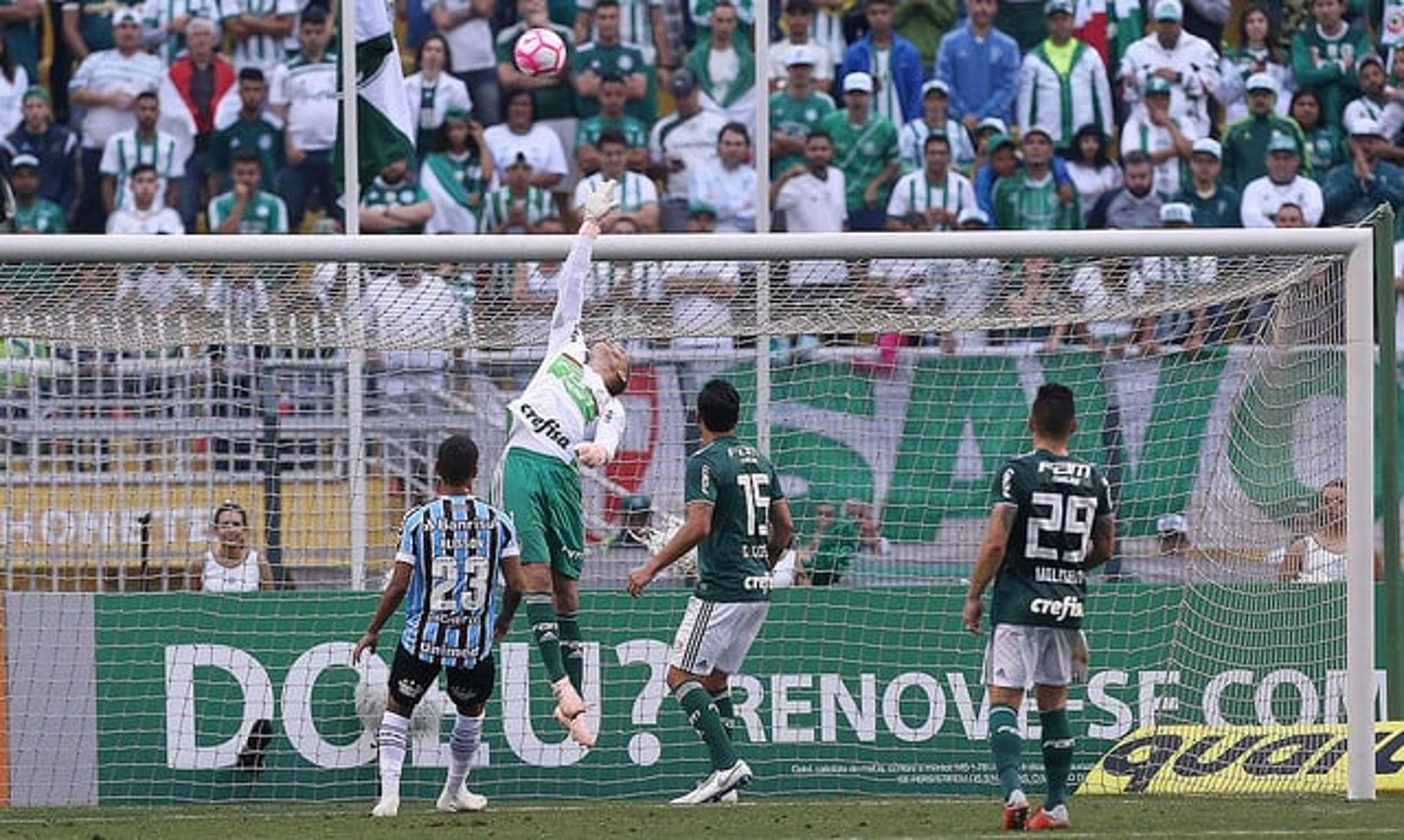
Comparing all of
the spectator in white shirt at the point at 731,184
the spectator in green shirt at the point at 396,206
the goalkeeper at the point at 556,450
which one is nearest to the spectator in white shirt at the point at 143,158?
the spectator in green shirt at the point at 396,206

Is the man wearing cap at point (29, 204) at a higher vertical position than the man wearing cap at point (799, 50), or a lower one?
lower

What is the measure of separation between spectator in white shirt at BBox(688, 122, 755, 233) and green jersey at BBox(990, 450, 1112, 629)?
777 centimetres

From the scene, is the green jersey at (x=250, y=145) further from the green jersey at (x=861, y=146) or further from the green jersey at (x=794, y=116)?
the green jersey at (x=861, y=146)

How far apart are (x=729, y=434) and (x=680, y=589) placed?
1.91m

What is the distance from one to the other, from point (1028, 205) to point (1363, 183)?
8.56 feet

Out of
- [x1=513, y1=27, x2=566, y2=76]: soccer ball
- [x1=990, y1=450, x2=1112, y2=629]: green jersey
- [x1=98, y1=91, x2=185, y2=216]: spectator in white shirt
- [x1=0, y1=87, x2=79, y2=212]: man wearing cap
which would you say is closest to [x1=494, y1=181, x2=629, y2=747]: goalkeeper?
[x1=513, y1=27, x2=566, y2=76]: soccer ball

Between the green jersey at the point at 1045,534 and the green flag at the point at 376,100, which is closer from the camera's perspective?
the green jersey at the point at 1045,534

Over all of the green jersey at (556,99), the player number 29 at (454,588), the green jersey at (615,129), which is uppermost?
the green jersey at (556,99)

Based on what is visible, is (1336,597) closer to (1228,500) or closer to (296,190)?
(1228,500)

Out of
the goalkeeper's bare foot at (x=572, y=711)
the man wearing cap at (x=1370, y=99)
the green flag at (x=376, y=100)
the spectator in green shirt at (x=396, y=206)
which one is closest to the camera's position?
the goalkeeper's bare foot at (x=572, y=711)

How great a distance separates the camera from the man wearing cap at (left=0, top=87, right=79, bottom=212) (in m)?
18.0

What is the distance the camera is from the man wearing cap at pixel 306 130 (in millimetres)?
17891

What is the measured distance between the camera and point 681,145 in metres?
18.0

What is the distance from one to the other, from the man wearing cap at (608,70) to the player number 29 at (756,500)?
678 centimetres
